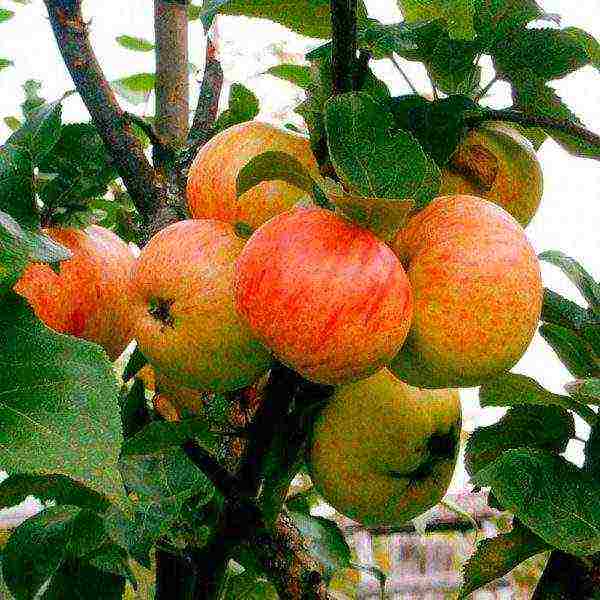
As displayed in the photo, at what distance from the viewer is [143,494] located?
739 millimetres

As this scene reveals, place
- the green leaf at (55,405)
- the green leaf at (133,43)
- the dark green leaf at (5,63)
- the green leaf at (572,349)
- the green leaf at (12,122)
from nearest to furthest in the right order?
the green leaf at (55,405) < the green leaf at (572,349) < the dark green leaf at (5,63) < the green leaf at (12,122) < the green leaf at (133,43)

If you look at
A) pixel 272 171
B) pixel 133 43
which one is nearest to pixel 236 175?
pixel 272 171

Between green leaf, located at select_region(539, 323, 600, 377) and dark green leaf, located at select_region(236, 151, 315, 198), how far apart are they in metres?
0.26

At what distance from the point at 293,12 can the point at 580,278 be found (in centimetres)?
31

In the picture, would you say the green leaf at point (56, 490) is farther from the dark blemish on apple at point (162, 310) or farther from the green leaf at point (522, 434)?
the green leaf at point (522, 434)

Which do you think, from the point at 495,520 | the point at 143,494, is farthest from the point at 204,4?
the point at 495,520

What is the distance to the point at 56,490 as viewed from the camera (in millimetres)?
735

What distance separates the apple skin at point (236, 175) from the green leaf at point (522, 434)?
265 mm

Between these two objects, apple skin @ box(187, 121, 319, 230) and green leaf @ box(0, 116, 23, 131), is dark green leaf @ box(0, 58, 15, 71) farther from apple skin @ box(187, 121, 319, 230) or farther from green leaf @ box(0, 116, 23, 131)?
apple skin @ box(187, 121, 319, 230)

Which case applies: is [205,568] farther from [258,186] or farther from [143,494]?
[258,186]

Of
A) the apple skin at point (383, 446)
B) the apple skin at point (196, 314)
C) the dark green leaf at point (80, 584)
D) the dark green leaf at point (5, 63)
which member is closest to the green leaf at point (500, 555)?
the apple skin at point (383, 446)

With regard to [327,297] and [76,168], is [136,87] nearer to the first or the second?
[76,168]

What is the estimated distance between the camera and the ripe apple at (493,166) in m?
0.64

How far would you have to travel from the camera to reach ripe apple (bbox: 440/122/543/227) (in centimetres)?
64
